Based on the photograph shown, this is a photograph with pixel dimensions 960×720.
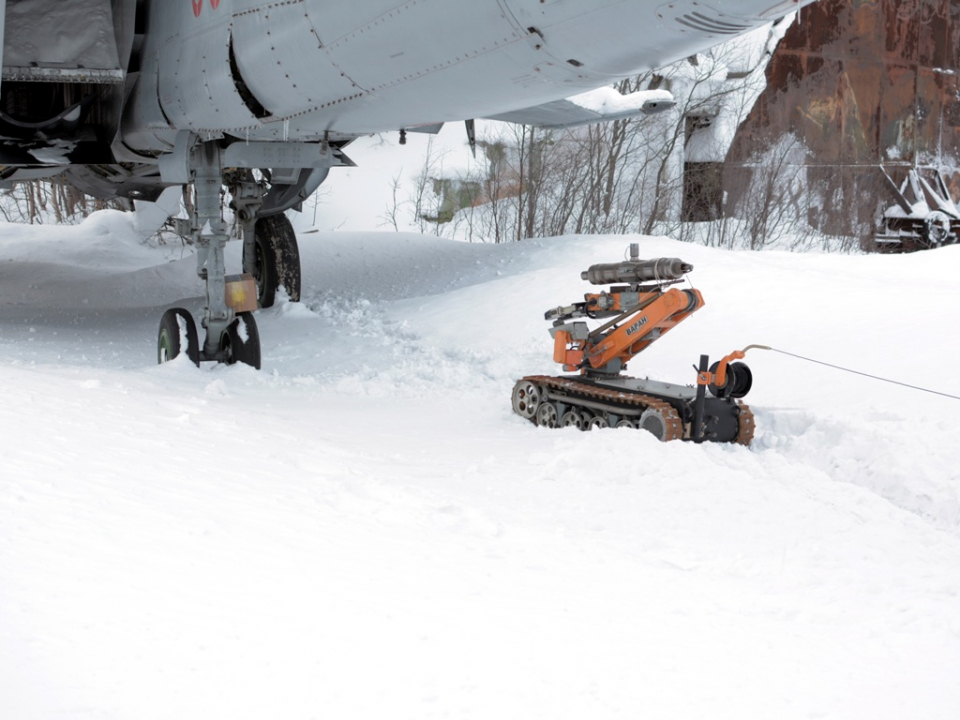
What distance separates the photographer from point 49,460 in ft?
12.1

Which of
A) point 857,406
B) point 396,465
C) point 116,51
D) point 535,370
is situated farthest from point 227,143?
point 857,406

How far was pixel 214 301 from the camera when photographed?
282 inches

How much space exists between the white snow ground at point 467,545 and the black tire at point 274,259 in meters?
3.13

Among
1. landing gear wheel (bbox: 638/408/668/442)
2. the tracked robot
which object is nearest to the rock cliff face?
the tracked robot

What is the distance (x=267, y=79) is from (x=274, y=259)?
4800 millimetres

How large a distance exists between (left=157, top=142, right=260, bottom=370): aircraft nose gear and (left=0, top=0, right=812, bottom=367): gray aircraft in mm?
12

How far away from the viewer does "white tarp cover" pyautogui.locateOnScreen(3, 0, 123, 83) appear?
22.9ft

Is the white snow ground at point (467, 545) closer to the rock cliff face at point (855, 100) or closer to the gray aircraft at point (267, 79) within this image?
the gray aircraft at point (267, 79)

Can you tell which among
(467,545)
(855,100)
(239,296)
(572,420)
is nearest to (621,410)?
(572,420)

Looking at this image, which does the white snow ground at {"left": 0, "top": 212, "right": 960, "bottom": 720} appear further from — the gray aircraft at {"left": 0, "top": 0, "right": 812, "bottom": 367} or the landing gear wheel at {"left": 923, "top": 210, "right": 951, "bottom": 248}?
the landing gear wheel at {"left": 923, "top": 210, "right": 951, "bottom": 248}

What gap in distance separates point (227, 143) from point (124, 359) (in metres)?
2.16

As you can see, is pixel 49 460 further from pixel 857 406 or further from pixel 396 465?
pixel 857 406

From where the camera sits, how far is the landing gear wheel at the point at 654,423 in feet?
17.3

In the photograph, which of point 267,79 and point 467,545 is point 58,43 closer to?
point 267,79
